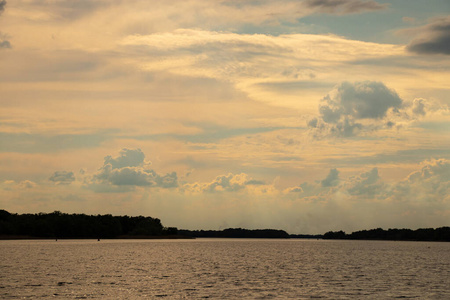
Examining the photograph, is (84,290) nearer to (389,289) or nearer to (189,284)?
(189,284)

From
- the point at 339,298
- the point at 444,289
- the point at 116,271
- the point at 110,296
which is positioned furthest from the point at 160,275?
the point at 444,289

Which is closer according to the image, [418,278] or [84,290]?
[84,290]

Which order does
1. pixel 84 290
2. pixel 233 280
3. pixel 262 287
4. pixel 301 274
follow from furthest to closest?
1. pixel 301 274
2. pixel 233 280
3. pixel 262 287
4. pixel 84 290

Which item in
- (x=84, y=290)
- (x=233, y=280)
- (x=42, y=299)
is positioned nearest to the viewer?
(x=42, y=299)

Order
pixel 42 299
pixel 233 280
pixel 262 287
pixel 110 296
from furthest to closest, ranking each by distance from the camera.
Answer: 1. pixel 233 280
2. pixel 262 287
3. pixel 110 296
4. pixel 42 299

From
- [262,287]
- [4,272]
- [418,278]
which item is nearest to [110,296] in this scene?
[262,287]

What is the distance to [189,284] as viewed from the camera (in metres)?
82.4

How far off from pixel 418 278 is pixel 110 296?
5756 cm

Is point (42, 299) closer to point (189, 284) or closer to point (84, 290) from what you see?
point (84, 290)

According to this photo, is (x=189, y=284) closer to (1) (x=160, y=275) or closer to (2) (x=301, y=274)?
(1) (x=160, y=275)

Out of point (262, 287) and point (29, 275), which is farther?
point (29, 275)

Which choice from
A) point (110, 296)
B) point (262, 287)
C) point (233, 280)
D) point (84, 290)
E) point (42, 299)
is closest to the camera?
point (42, 299)

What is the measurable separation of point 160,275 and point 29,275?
23318 millimetres

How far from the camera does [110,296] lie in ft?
221
